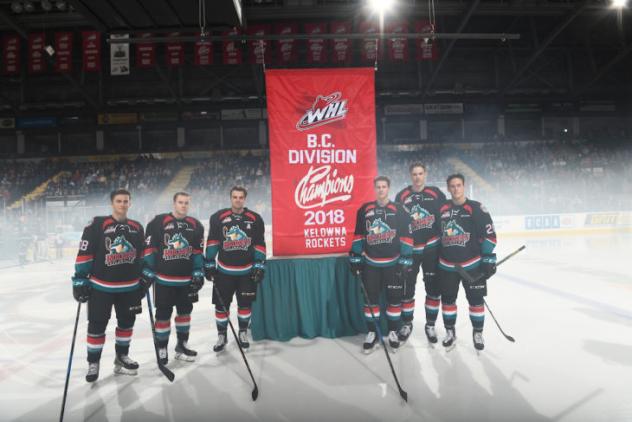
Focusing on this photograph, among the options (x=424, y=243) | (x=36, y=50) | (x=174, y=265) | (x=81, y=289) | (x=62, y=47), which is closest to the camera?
(x=81, y=289)

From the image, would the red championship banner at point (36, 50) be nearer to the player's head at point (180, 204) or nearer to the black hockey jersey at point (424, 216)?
the player's head at point (180, 204)

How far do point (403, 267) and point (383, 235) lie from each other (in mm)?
399

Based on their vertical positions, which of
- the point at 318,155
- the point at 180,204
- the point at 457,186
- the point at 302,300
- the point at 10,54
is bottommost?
the point at 302,300

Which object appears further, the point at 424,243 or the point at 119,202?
the point at 424,243

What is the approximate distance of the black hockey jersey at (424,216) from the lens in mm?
3916

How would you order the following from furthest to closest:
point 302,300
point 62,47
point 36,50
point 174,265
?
point 36,50 < point 62,47 < point 302,300 < point 174,265

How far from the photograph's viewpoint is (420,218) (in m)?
4.00

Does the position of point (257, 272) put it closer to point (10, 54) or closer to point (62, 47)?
point (62, 47)

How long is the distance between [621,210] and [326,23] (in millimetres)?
15072

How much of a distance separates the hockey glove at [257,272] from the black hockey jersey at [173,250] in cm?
54

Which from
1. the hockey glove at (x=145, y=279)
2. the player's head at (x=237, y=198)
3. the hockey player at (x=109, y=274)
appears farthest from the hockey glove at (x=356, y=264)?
the hockey player at (x=109, y=274)

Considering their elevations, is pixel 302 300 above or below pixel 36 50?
below

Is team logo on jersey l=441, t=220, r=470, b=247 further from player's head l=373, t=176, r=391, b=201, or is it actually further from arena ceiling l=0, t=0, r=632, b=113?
arena ceiling l=0, t=0, r=632, b=113

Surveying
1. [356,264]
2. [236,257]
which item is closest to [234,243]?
[236,257]
